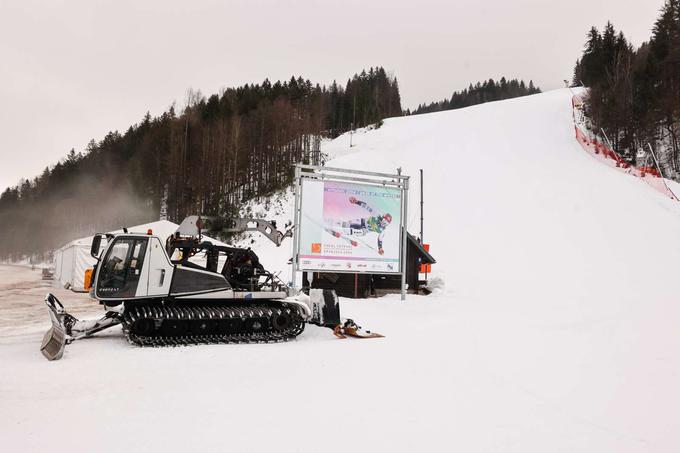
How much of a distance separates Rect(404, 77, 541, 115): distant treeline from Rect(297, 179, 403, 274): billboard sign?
394 ft

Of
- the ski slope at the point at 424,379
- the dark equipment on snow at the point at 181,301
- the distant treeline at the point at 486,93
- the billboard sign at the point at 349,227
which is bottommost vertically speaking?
the ski slope at the point at 424,379

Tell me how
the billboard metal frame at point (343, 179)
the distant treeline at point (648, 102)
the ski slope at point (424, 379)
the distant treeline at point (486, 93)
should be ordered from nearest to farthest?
the ski slope at point (424, 379), the billboard metal frame at point (343, 179), the distant treeline at point (648, 102), the distant treeline at point (486, 93)

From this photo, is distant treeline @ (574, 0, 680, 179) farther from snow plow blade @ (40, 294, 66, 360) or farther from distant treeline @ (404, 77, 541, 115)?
distant treeline @ (404, 77, 541, 115)

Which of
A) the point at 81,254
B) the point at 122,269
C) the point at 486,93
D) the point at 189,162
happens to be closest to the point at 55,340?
the point at 122,269

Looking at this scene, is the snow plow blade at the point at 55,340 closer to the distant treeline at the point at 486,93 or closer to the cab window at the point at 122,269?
the cab window at the point at 122,269

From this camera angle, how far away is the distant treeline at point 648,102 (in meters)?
34.9

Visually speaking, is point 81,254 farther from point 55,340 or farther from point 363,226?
point 55,340

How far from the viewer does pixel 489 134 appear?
4144 cm

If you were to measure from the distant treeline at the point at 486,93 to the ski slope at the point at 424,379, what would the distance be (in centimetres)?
11928

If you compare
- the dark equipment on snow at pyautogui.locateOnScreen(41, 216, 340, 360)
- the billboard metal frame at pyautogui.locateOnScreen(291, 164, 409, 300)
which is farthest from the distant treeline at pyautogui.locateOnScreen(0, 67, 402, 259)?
the dark equipment on snow at pyautogui.locateOnScreen(41, 216, 340, 360)

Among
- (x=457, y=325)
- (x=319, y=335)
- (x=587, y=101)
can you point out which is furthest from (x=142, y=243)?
(x=587, y=101)

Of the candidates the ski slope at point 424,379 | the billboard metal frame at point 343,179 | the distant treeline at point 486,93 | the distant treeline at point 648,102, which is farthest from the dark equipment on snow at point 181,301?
the distant treeline at point 486,93

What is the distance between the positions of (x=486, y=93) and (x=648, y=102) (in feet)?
328

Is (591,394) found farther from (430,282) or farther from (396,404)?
(430,282)
